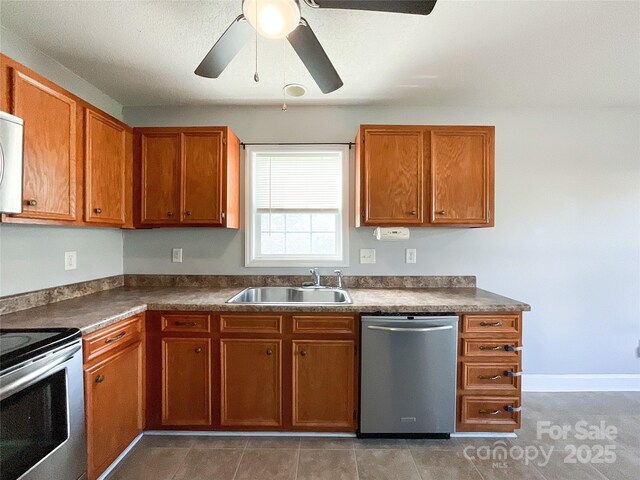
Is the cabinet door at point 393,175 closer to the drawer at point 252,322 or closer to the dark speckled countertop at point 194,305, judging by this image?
the dark speckled countertop at point 194,305

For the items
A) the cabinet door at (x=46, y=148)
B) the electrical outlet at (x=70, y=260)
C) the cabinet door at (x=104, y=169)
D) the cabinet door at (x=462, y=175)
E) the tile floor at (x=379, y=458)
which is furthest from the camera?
the cabinet door at (x=462, y=175)

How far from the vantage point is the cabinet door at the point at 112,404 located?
4.84ft

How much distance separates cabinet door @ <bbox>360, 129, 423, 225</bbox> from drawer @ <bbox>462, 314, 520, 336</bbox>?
0.80 metres

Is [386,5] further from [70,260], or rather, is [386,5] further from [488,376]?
[70,260]

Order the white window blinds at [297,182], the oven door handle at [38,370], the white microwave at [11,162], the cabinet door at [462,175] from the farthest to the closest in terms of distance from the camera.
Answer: the white window blinds at [297,182]
the cabinet door at [462,175]
the white microwave at [11,162]
the oven door handle at [38,370]

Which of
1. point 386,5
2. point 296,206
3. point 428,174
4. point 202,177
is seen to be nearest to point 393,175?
point 428,174

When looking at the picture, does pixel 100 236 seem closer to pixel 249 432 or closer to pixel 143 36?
pixel 143 36

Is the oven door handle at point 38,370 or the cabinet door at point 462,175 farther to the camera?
the cabinet door at point 462,175

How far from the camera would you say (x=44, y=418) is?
4.08ft

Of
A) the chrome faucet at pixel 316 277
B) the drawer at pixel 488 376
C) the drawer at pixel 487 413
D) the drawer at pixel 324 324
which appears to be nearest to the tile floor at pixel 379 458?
the drawer at pixel 487 413

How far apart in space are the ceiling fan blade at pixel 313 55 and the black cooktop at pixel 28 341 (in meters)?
1.73

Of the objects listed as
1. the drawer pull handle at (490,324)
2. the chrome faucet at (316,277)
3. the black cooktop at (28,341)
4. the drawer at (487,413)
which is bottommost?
the drawer at (487,413)

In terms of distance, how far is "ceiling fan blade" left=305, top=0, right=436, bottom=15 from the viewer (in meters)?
1.09

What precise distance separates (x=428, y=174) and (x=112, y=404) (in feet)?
8.41
